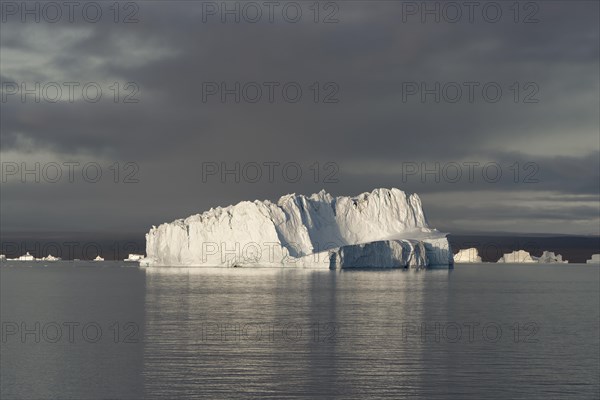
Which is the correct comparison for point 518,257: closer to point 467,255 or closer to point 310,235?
point 467,255

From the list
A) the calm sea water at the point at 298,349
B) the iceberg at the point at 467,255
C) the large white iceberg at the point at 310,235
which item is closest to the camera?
the calm sea water at the point at 298,349

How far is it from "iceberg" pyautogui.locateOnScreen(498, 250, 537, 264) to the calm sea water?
146247 millimetres

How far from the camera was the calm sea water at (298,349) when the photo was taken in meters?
21.4

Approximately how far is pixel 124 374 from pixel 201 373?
235 centimetres

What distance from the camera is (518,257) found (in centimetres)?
19288

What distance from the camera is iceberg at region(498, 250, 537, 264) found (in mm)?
192625

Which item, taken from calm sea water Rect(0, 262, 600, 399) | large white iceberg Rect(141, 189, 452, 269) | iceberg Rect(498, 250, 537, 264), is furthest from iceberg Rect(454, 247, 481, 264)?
calm sea water Rect(0, 262, 600, 399)

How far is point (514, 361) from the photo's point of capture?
85.8 ft

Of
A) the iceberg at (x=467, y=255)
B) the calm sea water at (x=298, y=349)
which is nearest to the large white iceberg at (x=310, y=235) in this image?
the calm sea water at (x=298, y=349)

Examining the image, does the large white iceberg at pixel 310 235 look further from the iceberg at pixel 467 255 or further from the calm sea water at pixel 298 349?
the iceberg at pixel 467 255

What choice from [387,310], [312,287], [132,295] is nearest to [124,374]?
[387,310]

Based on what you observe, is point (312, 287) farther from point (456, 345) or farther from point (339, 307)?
point (456, 345)

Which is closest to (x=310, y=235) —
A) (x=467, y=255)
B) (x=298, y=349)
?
(x=298, y=349)

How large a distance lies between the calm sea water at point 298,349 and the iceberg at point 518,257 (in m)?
146
